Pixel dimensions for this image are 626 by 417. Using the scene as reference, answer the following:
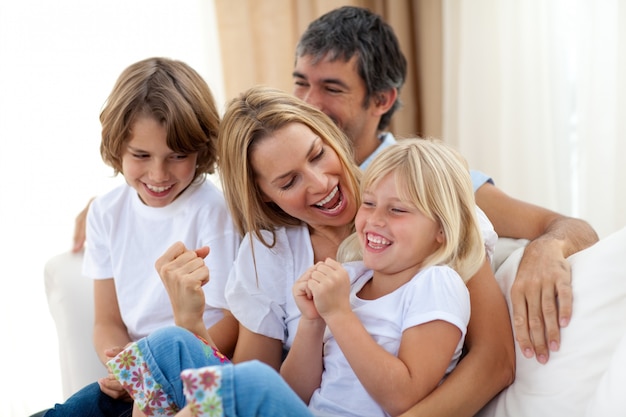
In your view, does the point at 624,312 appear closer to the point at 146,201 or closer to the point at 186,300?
the point at 186,300

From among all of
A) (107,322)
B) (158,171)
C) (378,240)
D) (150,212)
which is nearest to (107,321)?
(107,322)

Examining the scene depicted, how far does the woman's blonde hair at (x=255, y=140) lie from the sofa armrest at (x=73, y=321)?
0.59 m

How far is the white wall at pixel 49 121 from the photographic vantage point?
2.64 m

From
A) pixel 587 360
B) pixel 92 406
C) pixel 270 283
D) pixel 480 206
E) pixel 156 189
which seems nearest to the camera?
pixel 587 360

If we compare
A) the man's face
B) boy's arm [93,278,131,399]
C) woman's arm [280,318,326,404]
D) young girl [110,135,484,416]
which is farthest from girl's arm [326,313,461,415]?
the man's face

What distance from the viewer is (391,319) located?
160 centimetres

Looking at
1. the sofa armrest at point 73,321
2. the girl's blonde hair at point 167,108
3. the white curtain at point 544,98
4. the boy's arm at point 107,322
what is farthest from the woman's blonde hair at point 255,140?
the white curtain at point 544,98

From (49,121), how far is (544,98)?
5.36 ft

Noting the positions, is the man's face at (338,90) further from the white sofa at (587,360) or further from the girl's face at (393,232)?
the white sofa at (587,360)

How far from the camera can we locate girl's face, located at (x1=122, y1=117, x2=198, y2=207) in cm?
Result: 185

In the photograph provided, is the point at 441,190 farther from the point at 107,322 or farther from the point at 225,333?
the point at 107,322

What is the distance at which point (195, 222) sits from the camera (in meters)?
1.98

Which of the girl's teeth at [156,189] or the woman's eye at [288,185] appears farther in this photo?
the girl's teeth at [156,189]

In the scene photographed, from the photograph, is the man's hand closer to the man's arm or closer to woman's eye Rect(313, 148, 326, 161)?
the man's arm
